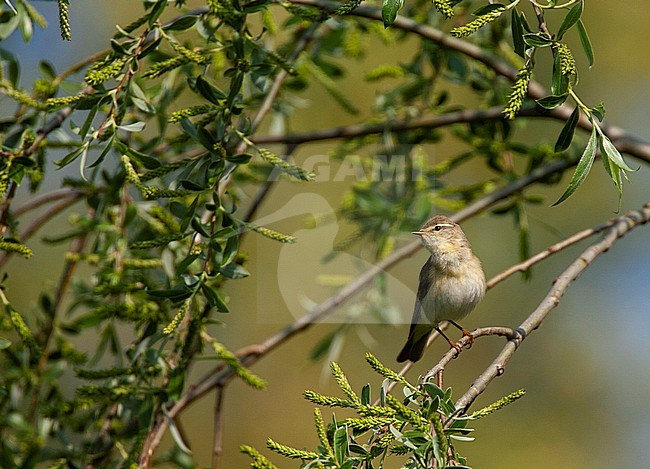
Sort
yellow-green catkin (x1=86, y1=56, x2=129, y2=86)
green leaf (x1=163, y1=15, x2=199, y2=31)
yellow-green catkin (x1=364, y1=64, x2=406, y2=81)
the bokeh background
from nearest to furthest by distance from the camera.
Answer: yellow-green catkin (x1=86, y1=56, x2=129, y2=86)
green leaf (x1=163, y1=15, x2=199, y2=31)
yellow-green catkin (x1=364, y1=64, x2=406, y2=81)
the bokeh background

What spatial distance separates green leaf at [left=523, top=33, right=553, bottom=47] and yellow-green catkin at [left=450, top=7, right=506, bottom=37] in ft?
0.27

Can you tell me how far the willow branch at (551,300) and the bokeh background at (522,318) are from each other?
332 centimetres

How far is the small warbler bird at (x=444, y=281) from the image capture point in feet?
10.4

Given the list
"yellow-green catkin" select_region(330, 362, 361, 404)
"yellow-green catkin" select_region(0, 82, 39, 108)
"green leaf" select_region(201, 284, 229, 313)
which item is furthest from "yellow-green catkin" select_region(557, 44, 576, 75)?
"yellow-green catkin" select_region(0, 82, 39, 108)

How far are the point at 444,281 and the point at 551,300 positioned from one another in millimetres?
1185

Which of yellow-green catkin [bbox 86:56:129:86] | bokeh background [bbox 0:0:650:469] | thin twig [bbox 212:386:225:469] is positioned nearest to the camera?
yellow-green catkin [bbox 86:56:129:86]

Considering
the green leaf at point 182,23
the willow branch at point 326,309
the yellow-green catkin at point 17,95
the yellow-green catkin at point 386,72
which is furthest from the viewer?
the yellow-green catkin at point 386,72

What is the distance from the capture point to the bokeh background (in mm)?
6230

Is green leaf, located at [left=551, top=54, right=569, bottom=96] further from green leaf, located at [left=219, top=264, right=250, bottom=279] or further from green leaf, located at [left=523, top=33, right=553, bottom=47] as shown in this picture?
green leaf, located at [left=219, top=264, right=250, bottom=279]

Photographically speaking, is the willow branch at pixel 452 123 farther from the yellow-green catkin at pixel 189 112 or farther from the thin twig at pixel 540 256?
the yellow-green catkin at pixel 189 112

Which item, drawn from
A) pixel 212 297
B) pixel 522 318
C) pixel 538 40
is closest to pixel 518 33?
pixel 538 40

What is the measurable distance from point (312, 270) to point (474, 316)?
2761 mm

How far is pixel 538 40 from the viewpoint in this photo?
5.10 feet

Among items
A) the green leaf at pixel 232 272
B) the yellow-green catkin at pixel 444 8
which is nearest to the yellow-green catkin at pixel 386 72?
the green leaf at pixel 232 272
